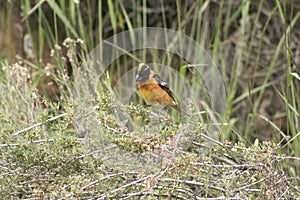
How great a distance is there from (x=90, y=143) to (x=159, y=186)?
22cm

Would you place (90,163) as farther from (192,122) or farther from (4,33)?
(4,33)

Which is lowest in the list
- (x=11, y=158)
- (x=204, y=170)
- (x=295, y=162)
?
(x=295, y=162)

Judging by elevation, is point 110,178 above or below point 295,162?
above

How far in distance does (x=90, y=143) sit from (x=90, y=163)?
61 millimetres

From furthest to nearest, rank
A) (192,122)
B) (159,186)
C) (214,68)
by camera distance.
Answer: (214,68), (192,122), (159,186)

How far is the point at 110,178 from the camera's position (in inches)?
63.4

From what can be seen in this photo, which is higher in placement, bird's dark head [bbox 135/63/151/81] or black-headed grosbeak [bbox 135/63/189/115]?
bird's dark head [bbox 135/63/151/81]

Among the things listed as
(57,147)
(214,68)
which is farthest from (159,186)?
(214,68)

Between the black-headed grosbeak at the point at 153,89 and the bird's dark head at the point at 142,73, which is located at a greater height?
the bird's dark head at the point at 142,73

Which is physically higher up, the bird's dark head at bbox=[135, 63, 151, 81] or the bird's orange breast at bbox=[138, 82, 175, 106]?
the bird's dark head at bbox=[135, 63, 151, 81]

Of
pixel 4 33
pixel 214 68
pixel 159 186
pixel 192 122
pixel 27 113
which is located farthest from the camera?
pixel 4 33

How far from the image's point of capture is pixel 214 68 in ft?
9.09

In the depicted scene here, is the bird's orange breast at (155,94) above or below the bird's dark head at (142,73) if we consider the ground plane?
below

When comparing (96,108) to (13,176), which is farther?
(96,108)
